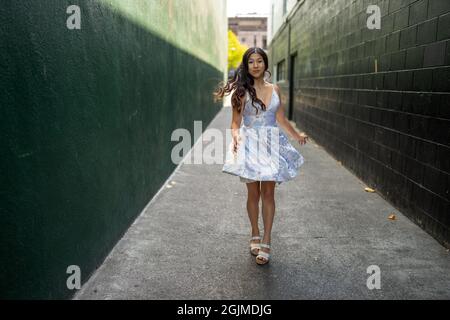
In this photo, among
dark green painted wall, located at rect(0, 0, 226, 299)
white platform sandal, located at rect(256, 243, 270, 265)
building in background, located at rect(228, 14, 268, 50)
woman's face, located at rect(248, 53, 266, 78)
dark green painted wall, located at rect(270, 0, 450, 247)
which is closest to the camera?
dark green painted wall, located at rect(0, 0, 226, 299)

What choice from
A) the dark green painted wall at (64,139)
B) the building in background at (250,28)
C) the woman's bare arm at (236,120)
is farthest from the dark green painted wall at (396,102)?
the building in background at (250,28)

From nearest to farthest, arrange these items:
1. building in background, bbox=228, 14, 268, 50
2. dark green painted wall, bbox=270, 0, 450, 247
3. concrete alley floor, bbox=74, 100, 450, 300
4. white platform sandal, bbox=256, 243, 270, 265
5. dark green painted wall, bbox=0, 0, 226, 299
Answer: dark green painted wall, bbox=0, 0, 226, 299
concrete alley floor, bbox=74, 100, 450, 300
white platform sandal, bbox=256, 243, 270, 265
dark green painted wall, bbox=270, 0, 450, 247
building in background, bbox=228, 14, 268, 50

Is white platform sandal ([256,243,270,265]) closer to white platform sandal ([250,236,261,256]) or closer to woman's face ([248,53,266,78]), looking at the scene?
white platform sandal ([250,236,261,256])

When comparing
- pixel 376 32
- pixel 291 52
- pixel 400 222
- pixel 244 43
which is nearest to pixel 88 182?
pixel 400 222

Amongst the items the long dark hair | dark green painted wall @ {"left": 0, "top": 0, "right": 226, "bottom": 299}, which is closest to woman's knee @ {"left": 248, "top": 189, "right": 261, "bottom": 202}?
the long dark hair

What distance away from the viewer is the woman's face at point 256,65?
3.75m

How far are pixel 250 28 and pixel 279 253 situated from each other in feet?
253

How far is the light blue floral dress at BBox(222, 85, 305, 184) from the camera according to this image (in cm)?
368

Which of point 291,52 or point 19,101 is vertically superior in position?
point 291,52

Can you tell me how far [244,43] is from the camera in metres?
77.5

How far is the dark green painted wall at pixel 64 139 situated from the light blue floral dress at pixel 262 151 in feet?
3.70

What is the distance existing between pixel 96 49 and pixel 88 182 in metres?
1.06
